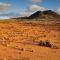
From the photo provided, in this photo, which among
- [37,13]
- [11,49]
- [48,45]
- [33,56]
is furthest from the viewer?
[37,13]

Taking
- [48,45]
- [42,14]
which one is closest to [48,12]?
[42,14]

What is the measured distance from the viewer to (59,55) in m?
13.9

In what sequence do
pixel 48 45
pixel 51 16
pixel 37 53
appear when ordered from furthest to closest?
pixel 51 16, pixel 48 45, pixel 37 53

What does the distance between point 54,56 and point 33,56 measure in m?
1.27

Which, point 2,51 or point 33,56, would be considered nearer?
point 33,56

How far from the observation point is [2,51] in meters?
14.6

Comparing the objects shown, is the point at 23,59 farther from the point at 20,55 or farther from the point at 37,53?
the point at 37,53

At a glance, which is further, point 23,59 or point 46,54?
point 46,54

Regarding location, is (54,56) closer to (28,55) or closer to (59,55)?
(59,55)

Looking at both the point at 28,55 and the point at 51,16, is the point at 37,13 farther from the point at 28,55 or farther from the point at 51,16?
the point at 28,55

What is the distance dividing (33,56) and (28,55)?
37 centimetres

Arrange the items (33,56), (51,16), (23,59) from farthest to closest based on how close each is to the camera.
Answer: (51,16) → (33,56) → (23,59)

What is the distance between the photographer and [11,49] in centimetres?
1560

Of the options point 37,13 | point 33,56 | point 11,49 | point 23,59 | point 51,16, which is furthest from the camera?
point 37,13
